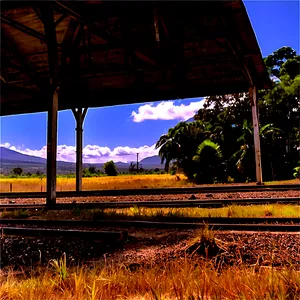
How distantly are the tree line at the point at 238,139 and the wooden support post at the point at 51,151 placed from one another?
37.0 feet

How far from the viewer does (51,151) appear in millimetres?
8602

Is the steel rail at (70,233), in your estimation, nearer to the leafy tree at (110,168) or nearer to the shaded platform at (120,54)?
the shaded platform at (120,54)

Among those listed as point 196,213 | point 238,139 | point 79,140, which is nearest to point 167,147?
point 238,139

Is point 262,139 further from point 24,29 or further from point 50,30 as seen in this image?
point 24,29

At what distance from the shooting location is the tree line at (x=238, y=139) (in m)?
19.0

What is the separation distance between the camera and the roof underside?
287 inches

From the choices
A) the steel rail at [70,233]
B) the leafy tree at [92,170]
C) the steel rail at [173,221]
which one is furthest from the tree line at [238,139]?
the leafy tree at [92,170]

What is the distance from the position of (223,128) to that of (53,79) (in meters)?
18.2

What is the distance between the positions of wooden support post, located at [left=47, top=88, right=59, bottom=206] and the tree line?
11.3 metres

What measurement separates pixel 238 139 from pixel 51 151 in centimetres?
1582

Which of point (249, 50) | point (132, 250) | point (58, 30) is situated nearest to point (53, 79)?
point (58, 30)

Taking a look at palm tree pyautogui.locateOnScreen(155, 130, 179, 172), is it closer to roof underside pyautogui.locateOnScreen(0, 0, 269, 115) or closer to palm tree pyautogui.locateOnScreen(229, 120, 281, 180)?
palm tree pyautogui.locateOnScreen(229, 120, 281, 180)

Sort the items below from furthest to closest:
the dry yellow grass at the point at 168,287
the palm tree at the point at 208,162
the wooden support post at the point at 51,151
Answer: the palm tree at the point at 208,162 < the wooden support post at the point at 51,151 < the dry yellow grass at the point at 168,287

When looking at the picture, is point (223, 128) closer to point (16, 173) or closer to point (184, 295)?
point (184, 295)
